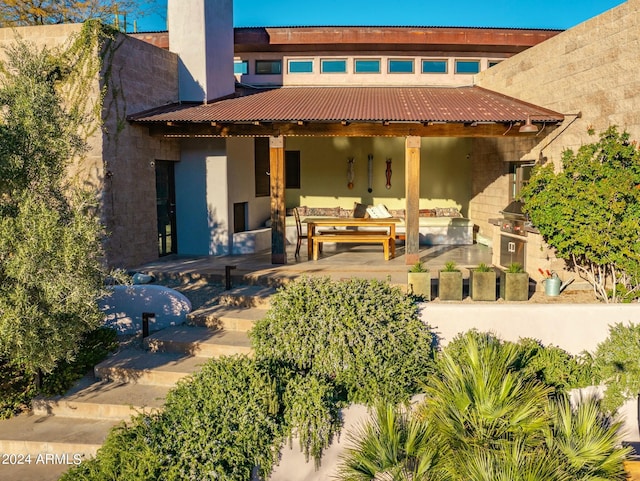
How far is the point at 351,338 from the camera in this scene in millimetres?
6504

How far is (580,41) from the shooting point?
10.5 meters

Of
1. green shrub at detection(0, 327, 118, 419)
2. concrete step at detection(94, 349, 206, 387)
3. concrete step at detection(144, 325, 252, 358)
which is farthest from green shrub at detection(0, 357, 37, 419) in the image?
concrete step at detection(144, 325, 252, 358)

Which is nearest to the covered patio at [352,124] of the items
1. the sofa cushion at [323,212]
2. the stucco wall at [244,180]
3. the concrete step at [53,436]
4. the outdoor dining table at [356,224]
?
the outdoor dining table at [356,224]

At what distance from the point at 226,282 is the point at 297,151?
8.12 metres

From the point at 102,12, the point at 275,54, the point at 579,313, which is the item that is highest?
the point at 102,12

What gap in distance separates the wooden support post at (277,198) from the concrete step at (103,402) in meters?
5.04

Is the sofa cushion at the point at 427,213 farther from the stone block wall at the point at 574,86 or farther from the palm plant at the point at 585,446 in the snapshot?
the palm plant at the point at 585,446

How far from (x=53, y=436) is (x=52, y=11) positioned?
870 inches

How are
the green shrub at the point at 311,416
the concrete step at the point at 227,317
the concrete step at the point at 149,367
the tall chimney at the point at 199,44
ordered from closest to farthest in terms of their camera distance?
the green shrub at the point at 311,416 < the concrete step at the point at 149,367 < the concrete step at the point at 227,317 < the tall chimney at the point at 199,44

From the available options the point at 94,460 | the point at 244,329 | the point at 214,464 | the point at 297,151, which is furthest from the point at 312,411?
the point at 297,151

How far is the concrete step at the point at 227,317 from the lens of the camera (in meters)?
8.38

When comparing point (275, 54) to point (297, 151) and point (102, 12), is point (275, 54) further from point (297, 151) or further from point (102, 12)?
point (102, 12)

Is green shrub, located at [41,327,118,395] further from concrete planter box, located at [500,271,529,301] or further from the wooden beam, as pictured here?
concrete planter box, located at [500,271,529,301]

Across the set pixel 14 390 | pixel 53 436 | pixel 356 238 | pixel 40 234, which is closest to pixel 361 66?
pixel 356 238
